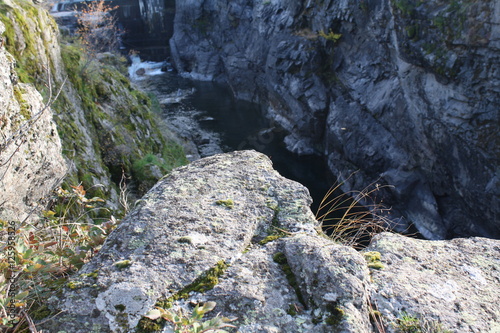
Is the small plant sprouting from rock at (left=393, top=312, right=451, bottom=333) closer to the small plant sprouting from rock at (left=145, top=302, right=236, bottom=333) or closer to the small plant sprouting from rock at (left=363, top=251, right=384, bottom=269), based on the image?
the small plant sprouting from rock at (left=363, top=251, right=384, bottom=269)

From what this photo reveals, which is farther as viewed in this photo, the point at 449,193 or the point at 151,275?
the point at 449,193

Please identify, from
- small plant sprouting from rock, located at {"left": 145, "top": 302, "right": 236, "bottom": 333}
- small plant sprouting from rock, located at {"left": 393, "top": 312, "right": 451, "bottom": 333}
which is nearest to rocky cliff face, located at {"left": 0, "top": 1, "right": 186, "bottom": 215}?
A: small plant sprouting from rock, located at {"left": 145, "top": 302, "right": 236, "bottom": 333}

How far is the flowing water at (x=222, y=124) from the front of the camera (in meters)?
22.8

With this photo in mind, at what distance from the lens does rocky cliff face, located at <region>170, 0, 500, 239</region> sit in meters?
13.8

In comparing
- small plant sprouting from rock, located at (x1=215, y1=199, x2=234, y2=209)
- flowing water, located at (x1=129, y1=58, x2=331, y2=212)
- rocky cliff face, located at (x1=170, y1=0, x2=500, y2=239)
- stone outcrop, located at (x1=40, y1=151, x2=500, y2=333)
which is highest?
small plant sprouting from rock, located at (x1=215, y1=199, x2=234, y2=209)

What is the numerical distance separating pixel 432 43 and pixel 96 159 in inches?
523

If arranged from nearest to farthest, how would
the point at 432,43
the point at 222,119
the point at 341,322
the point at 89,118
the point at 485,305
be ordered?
the point at 341,322 < the point at 485,305 < the point at 89,118 < the point at 432,43 < the point at 222,119

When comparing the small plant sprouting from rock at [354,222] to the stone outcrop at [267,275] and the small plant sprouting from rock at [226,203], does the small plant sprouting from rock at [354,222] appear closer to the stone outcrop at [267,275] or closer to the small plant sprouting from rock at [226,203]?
the stone outcrop at [267,275]

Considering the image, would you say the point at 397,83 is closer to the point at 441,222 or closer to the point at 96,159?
the point at 441,222

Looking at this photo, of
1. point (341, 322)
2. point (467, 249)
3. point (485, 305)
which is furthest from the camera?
point (467, 249)

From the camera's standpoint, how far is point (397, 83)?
18344 millimetres

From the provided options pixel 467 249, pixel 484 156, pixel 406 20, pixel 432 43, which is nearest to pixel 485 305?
pixel 467 249

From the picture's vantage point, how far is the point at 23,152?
11.5 ft

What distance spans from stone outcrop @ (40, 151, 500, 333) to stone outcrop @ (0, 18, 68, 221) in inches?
45.9
